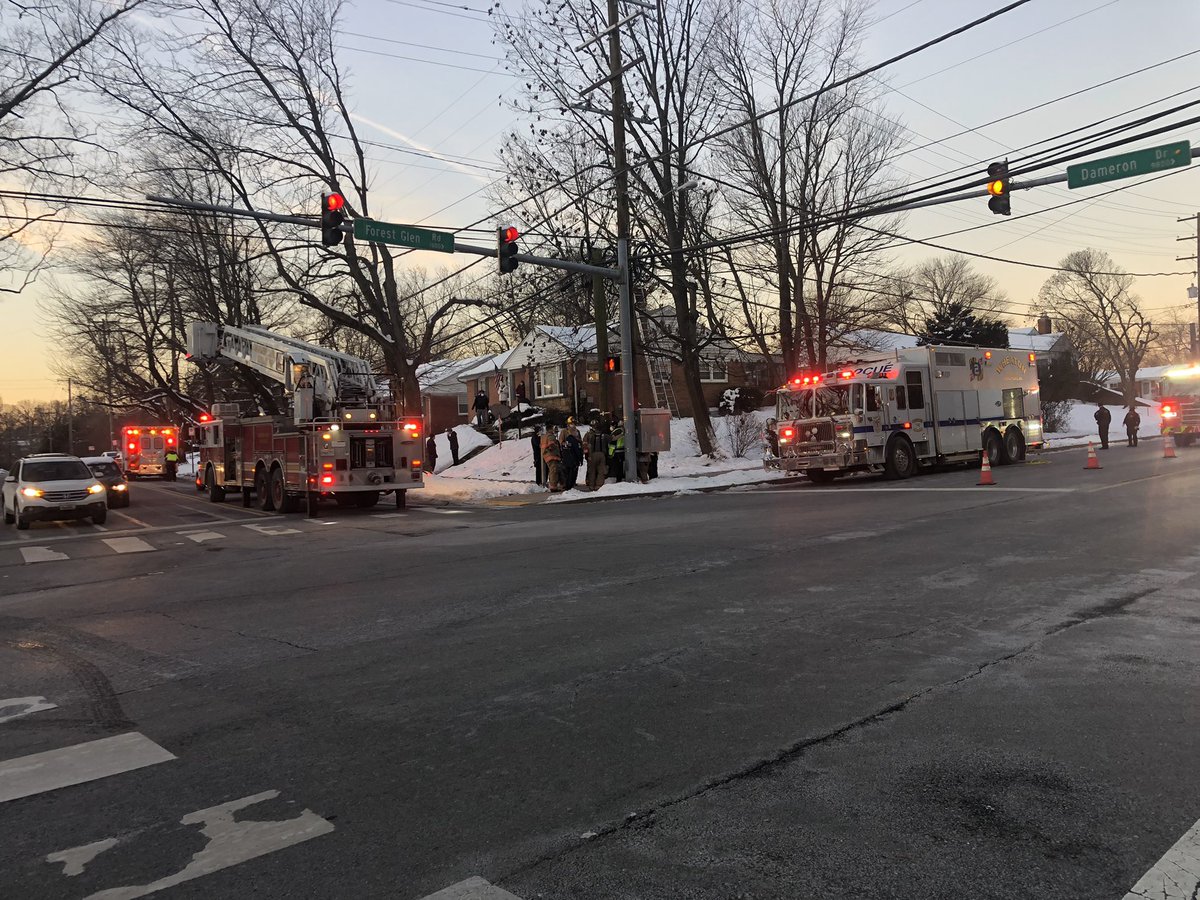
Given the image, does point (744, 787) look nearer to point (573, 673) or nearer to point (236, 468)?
point (573, 673)

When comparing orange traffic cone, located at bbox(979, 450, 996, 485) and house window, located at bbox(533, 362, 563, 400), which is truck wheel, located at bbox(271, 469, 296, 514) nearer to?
orange traffic cone, located at bbox(979, 450, 996, 485)

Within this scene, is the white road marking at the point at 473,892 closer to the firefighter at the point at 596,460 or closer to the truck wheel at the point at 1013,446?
the firefighter at the point at 596,460

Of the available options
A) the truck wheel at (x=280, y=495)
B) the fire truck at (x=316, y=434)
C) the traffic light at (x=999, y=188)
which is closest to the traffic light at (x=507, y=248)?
the fire truck at (x=316, y=434)

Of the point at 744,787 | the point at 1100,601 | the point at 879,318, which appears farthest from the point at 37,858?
the point at 879,318

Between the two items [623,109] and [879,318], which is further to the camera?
[879,318]

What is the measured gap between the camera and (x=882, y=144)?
98.4 ft

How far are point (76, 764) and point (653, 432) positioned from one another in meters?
20.1

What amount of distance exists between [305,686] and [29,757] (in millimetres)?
1512

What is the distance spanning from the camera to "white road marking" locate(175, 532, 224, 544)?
1507cm

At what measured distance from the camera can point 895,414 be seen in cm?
2130

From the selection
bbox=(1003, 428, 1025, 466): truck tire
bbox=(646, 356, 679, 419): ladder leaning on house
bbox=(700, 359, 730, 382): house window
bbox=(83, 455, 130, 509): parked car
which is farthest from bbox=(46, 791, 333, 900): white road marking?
bbox=(700, 359, 730, 382): house window

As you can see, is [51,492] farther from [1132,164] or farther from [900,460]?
[1132,164]

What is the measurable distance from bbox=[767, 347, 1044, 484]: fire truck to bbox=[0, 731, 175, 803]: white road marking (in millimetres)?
18144

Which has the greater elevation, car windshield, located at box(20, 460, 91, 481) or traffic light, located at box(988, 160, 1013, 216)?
traffic light, located at box(988, 160, 1013, 216)
